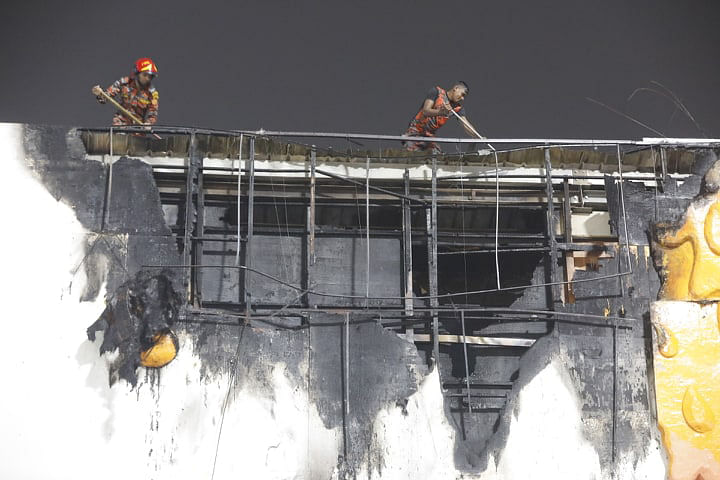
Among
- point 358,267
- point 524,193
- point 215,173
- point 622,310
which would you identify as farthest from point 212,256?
point 622,310

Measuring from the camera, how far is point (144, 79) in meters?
10.9

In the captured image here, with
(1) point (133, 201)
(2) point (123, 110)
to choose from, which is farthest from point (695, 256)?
(2) point (123, 110)

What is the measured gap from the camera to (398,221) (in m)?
10.6

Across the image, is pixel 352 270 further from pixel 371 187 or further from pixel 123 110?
pixel 123 110

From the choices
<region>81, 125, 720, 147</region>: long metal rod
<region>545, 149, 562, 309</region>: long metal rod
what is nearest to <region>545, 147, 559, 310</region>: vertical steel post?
<region>545, 149, 562, 309</region>: long metal rod

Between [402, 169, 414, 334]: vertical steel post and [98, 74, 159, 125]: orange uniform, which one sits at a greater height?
[98, 74, 159, 125]: orange uniform

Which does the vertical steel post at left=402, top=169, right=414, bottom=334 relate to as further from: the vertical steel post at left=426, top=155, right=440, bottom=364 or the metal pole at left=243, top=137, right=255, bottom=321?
the metal pole at left=243, top=137, right=255, bottom=321

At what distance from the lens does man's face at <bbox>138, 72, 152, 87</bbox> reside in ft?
35.7

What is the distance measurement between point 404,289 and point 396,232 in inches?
25.7

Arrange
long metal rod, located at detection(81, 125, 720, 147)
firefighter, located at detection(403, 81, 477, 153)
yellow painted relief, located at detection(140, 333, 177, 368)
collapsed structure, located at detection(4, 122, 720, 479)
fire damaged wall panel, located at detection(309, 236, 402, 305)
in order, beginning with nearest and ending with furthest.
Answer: yellow painted relief, located at detection(140, 333, 177, 368) → collapsed structure, located at detection(4, 122, 720, 479) → long metal rod, located at detection(81, 125, 720, 147) → fire damaged wall panel, located at detection(309, 236, 402, 305) → firefighter, located at detection(403, 81, 477, 153)

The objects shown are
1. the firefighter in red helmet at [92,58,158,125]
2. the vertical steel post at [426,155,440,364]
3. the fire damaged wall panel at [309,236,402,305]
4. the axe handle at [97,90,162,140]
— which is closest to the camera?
the vertical steel post at [426,155,440,364]

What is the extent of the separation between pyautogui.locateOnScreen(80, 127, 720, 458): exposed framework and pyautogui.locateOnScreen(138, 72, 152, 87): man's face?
144cm

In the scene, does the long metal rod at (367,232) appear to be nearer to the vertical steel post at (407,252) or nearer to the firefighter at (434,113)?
the vertical steel post at (407,252)

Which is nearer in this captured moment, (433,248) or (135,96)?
(433,248)
